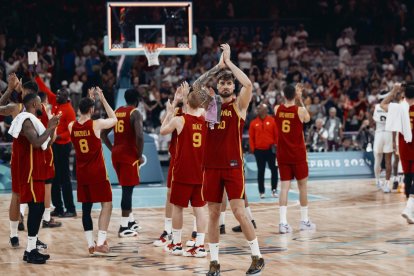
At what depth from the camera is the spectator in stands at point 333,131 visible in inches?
862

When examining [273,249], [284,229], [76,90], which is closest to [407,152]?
[284,229]

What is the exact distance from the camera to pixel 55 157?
13.4m

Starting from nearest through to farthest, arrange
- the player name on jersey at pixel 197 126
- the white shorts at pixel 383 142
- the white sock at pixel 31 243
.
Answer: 1. the white sock at pixel 31 243
2. the player name on jersey at pixel 197 126
3. the white shorts at pixel 383 142

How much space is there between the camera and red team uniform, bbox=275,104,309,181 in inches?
467

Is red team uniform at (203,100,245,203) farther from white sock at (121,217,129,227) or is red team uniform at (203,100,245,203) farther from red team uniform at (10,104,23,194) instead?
white sock at (121,217,129,227)

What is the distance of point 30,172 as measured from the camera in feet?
32.0

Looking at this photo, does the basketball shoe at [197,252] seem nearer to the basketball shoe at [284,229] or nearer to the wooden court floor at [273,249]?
the wooden court floor at [273,249]

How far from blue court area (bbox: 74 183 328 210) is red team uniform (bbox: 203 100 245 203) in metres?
6.85

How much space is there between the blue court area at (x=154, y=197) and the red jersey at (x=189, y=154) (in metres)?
5.50

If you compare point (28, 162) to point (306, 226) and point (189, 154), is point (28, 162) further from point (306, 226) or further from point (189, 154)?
point (306, 226)

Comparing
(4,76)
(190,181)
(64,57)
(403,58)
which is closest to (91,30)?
(64,57)

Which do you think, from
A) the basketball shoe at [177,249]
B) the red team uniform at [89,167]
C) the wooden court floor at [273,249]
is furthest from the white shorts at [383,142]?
the red team uniform at [89,167]

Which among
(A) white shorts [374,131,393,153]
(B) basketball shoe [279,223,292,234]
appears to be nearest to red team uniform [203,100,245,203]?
(B) basketball shoe [279,223,292,234]

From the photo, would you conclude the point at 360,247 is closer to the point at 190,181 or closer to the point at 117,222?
the point at 190,181
